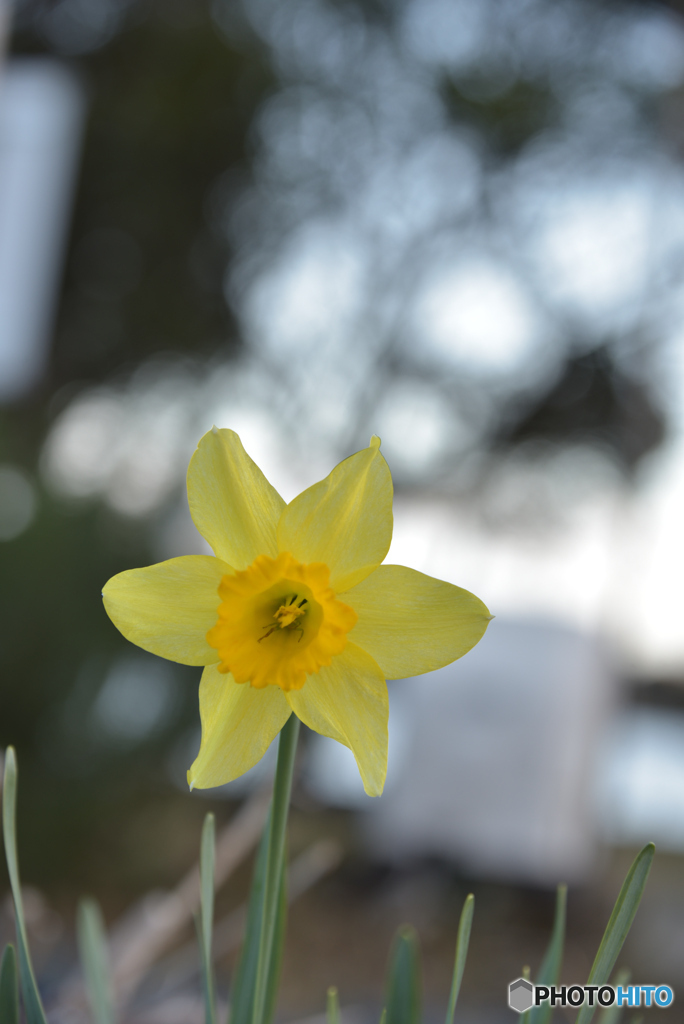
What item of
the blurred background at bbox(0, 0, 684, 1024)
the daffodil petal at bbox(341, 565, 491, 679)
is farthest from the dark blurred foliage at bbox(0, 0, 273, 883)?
the daffodil petal at bbox(341, 565, 491, 679)

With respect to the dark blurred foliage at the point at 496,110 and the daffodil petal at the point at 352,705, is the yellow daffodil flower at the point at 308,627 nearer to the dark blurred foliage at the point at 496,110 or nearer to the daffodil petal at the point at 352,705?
the daffodil petal at the point at 352,705

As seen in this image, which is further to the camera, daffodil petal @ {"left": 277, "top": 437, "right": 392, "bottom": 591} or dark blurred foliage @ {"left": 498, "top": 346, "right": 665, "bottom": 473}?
dark blurred foliage @ {"left": 498, "top": 346, "right": 665, "bottom": 473}

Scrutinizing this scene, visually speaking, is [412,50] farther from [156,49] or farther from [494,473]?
[494,473]

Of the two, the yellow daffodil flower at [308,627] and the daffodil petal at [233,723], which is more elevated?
the yellow daffodil flower at [308,627]

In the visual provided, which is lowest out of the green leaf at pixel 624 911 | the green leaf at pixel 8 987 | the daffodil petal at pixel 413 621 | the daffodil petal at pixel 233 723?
the green leaf at pixel 8 987

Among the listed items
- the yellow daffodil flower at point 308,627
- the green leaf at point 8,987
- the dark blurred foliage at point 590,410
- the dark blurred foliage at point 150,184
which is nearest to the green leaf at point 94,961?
the green leaf at point 8,987

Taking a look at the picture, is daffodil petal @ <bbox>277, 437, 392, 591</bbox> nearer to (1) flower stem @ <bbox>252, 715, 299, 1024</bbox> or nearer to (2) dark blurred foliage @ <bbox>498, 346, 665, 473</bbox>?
(1) flower stem @ <bbox>252, 715, 299, 1024</bbox>

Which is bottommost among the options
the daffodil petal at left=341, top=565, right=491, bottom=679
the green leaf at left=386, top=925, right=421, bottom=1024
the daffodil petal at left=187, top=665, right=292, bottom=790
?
the green leaf at left=386, top=925, right=421, bottom=1024
